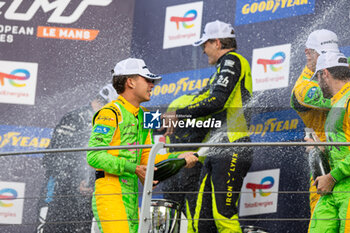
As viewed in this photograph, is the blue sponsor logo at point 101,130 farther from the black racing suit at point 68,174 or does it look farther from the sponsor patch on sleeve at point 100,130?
the black racing suit at point 68,174

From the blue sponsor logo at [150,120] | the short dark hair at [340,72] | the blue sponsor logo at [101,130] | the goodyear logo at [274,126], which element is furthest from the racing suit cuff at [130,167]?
the short dark hair at [340,72]

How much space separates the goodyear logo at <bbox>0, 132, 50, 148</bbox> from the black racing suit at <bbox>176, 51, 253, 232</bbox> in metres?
0.99

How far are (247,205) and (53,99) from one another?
1.49 metres

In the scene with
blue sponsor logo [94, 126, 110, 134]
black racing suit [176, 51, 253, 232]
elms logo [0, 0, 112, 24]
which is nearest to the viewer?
blue sponsor logo [94, 126, 110, 134]

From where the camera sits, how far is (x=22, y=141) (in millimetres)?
4922

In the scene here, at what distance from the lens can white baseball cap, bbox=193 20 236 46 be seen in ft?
14.8

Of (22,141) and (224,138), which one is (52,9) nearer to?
(22,141)

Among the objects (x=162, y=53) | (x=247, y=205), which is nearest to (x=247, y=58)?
(x=162, y=53)

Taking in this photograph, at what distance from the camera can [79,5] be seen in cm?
502

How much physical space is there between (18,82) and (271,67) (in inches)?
67.3

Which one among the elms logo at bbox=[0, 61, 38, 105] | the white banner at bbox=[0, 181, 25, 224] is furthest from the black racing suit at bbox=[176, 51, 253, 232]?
the white banner at bbox=[0, 181, 25, 224]

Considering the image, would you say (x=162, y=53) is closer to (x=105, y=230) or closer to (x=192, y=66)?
(x=192, y=66)

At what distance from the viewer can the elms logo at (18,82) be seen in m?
4.96

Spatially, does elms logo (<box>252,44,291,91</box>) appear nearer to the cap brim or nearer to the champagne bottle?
the cap brim
